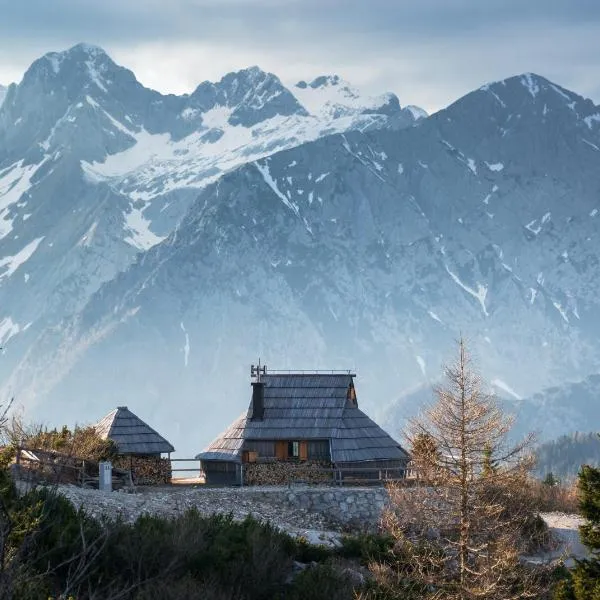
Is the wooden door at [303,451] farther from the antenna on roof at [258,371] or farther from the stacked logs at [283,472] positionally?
the antenna on roof at [258,371]

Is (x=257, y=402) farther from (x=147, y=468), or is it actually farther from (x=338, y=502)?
(x=338, y=502)

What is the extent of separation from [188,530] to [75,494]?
26.3ft

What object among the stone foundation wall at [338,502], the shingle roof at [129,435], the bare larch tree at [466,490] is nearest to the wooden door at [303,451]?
the stone foundation wall at [338,502]

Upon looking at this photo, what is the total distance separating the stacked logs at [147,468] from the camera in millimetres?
56594

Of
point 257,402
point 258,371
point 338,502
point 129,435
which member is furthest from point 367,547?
point 258,371

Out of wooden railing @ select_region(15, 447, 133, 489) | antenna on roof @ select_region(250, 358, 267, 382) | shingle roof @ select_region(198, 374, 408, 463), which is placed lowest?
wooden railing @ select_region(15, 447, 133, 489)

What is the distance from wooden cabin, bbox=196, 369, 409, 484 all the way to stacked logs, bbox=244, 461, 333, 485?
0.23 meters

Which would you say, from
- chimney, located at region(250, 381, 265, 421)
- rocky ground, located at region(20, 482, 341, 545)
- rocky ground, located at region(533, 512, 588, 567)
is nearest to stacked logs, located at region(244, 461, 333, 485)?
chimney, located at region(250, 381, 265, 421)

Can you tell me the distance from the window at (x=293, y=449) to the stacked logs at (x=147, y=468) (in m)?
4.83

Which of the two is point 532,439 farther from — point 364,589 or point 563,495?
point 563,495

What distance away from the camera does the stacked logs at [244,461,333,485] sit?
56.7 meters

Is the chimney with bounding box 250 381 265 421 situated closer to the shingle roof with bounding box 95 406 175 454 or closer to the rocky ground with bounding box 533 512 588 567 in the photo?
the shingle roof with bounding box 95 406 175 454

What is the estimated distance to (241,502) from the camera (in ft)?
166

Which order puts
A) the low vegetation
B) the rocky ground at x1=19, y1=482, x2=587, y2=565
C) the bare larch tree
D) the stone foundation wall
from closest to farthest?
1. the low vegetation
2. the bare larch tree
3. the rocky ground at x1=19, y1=482, x2=587, y2=565
4. the stone foundation wall
